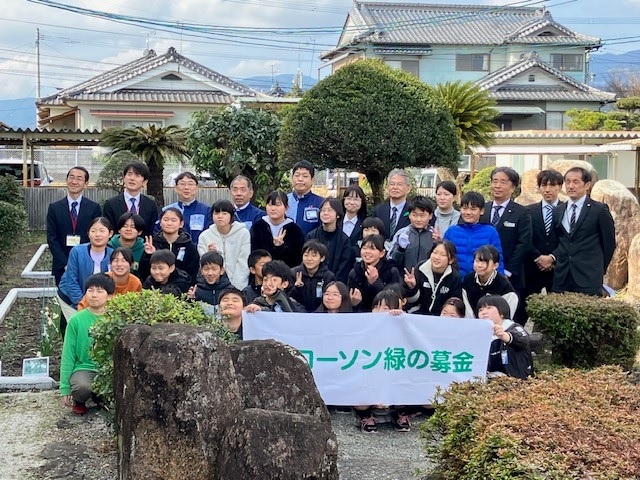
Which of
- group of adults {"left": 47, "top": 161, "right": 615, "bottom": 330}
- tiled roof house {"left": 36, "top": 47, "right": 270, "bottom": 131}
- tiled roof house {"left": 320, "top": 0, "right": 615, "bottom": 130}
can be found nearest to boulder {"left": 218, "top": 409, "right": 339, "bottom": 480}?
group of adults {"left": 47, "top": 161, "right": 615, "bottom": 330}

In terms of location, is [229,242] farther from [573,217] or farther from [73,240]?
[573,217]

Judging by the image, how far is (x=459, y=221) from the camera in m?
6.45

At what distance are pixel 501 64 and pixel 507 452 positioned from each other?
42.5 m

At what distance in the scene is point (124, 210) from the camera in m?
6.95

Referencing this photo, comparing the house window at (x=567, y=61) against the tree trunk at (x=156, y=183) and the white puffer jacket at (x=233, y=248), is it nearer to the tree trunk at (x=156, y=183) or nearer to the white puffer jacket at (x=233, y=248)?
the tree trunk at (x=156, y=183)

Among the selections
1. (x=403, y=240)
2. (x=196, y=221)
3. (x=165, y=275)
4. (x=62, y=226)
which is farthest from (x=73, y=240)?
(x=403, y=240)

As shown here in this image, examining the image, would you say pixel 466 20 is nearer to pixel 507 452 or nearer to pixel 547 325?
pixel 547 325

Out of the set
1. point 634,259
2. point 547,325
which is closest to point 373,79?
point 634,259

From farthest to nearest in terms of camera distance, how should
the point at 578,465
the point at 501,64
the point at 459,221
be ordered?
the point at 501,64 → the point at 459,221 → the point at 578,465

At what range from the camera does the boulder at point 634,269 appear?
1078 cm

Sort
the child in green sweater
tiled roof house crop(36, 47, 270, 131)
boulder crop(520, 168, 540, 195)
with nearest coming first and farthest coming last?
the child in green sweater → boulder crop(520, 168, 540, 195) → tiled roof house crop(36, 47, 270, 131)

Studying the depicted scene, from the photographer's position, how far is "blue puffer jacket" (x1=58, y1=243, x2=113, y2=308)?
6.20m

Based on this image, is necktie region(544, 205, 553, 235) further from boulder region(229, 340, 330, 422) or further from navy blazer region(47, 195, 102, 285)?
navy blazer region(47, 195, 102, 285)

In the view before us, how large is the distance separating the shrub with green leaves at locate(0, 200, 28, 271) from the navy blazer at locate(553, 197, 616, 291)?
802 centimetres
